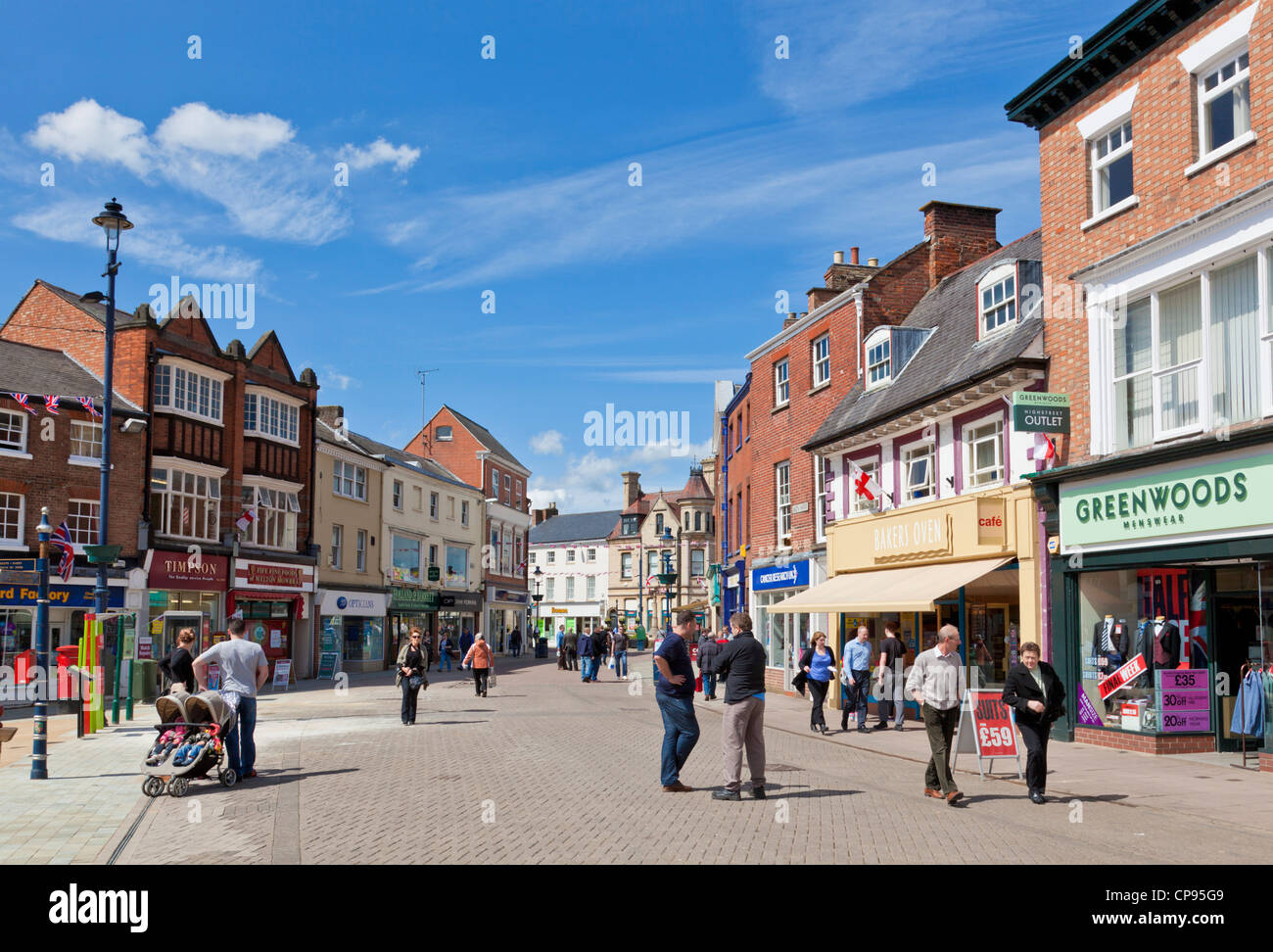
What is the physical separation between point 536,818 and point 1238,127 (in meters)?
12.3

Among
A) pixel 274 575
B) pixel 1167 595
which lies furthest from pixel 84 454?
pixel 1167 595

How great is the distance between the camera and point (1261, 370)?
45.0 ft

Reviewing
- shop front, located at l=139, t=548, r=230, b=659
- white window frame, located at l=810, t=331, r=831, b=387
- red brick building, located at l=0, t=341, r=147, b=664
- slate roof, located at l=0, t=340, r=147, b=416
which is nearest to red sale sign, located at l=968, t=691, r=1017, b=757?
white window frame, located at l=810, t=331, r=831, b=387

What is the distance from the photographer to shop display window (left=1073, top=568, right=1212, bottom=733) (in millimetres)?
15367

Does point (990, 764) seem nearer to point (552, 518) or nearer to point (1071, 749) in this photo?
point (1071, 749)

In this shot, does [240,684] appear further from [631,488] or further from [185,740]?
[631,488]

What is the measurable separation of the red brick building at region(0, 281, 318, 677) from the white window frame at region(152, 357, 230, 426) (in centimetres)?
4

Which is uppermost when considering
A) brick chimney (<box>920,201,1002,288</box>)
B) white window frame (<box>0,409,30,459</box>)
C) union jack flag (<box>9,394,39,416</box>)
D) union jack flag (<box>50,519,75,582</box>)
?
brick chimney (<box>920,201,1002,288</box>)

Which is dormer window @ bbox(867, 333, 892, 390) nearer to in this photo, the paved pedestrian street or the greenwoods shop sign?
the greenwoods shop sign

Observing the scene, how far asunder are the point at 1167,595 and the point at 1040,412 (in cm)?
323

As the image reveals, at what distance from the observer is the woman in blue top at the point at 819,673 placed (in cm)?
1911

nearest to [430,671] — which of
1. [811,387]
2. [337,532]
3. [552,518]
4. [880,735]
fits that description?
[337,532]

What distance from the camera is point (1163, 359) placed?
51.3 feet

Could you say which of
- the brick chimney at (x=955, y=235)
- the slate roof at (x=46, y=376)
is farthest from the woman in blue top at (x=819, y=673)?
the slate roof at (x=46, y=376)
